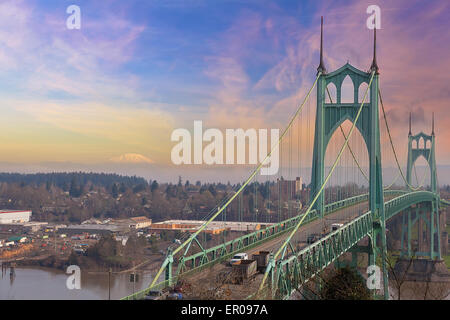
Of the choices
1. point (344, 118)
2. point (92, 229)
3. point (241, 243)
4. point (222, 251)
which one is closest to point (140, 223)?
point (92, 229)

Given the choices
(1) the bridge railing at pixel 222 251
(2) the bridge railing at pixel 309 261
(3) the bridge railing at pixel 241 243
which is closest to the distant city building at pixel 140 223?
(3) the bridge railing at pixel 241 243

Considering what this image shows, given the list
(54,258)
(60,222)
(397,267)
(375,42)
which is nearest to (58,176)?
(60,222)

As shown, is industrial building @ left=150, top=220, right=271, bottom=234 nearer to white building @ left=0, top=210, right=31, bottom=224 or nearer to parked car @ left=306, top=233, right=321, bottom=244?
white building @ left=0, top=210, right=31, bottom=224

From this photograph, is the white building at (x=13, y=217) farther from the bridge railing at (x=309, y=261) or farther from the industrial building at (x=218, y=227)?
the bridge railing at (x=309, y=261)

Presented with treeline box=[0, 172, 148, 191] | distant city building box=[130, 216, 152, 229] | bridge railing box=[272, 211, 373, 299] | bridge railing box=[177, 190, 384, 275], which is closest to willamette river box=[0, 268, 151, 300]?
bridge railing box=[177, 190, 384, 275]
